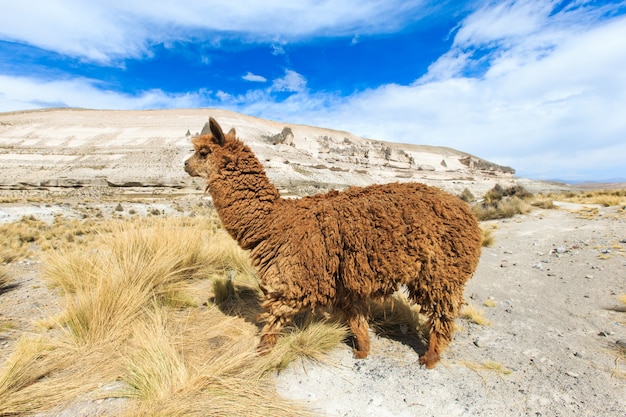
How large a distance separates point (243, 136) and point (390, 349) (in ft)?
139

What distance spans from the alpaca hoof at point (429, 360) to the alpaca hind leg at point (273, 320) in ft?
4.28

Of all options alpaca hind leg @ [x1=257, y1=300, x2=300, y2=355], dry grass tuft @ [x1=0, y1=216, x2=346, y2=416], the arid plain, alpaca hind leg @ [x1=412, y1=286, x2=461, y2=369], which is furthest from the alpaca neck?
alpaca hind leg @ [x1=412, y1=286, x2=461, y2=369]

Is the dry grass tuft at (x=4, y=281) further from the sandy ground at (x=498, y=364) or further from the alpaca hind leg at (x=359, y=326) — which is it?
the alpaca hind leg at (x=359, y=326)

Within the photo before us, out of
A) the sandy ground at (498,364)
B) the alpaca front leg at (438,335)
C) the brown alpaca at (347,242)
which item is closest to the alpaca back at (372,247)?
the brown alpaca at (347,242)

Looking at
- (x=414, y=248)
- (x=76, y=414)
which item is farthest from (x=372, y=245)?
(x=76, y=414)

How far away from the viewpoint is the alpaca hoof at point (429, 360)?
2910 mm

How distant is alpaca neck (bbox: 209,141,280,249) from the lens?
3.05 metres

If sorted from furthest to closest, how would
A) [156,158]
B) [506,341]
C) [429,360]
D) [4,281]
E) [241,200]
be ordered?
[156,158] < [4,281] < [506,341] < [241,200] < [429,360]

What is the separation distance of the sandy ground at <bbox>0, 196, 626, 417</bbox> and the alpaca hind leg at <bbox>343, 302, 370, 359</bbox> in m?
0.12

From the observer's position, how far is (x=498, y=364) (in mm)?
2859

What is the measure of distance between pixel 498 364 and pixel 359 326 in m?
1.30

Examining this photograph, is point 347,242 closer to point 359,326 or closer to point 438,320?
point 359,326

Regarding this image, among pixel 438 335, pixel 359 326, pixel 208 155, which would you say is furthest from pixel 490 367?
pixel 208 155

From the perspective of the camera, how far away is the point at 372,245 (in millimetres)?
2814
